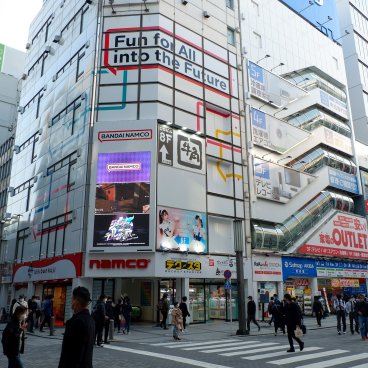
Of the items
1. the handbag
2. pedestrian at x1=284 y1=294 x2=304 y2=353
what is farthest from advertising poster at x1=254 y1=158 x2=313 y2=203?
the handbag

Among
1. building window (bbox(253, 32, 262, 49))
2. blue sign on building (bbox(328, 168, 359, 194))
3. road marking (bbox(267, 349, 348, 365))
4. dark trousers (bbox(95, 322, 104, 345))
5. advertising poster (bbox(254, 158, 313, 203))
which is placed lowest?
road marking (bbox(267, 349, 348, 365))

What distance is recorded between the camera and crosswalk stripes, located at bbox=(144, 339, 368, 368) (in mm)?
9992

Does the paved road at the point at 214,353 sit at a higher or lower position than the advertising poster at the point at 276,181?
lower

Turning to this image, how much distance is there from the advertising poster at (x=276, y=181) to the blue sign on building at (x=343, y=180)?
166 inches

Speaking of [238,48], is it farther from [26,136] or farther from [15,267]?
[15,267]

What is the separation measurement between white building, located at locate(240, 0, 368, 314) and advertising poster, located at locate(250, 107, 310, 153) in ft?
0.26

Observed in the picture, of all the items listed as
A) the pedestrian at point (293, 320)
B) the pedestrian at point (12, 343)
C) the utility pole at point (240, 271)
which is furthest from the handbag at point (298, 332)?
the pedestrian at point (12, 343)

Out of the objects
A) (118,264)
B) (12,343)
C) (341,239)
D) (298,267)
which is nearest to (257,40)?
(341,239)

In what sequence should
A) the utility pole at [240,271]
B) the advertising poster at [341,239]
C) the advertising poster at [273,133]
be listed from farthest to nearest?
the advertising poster at [341,239] < the advertising poster at [273,133] < the utility pole at [240,271]

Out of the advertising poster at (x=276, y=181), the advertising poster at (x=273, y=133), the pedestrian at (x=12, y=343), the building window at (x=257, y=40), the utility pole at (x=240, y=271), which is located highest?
the building window at (x=257, y=40)

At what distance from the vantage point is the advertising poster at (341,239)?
2941 cm

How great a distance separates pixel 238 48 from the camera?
96.7 feet

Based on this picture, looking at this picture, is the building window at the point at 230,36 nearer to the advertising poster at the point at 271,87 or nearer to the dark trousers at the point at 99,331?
the advertising poster at the point at 271,87

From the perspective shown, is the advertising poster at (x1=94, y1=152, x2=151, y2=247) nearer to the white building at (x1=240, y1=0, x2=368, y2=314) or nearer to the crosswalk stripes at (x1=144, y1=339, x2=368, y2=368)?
the crosswalk stripes at (x1=144, y1=339, x2=368, y2=368)
